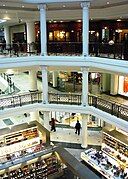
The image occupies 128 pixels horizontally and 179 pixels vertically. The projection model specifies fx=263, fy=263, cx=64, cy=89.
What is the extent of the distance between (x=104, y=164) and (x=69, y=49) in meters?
7.41

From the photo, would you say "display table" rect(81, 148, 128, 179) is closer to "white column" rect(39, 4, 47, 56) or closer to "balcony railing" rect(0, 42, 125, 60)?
"balcony railing" rect(0, 42, 125, 60)

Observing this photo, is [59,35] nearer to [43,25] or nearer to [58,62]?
[43,25]

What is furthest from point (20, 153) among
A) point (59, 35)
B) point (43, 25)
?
point (59, 35)

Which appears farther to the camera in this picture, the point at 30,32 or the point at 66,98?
the point at 30,32

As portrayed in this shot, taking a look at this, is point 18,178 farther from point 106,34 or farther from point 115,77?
point 106,34

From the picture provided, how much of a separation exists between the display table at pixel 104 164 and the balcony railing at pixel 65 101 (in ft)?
A: 8.48

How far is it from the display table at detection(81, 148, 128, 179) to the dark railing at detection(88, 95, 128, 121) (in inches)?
102

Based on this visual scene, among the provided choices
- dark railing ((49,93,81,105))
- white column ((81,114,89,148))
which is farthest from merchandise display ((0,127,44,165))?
white column ((81,114,89,148))

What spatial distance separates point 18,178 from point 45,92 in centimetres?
601

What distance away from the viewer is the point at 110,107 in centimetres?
1454

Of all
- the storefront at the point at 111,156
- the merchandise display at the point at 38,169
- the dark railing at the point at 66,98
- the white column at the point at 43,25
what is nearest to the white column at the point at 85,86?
the dark railing at the point at 66,98

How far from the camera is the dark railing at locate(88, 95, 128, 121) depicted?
13.3 m

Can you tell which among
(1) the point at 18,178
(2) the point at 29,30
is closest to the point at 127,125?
(1) the point at 18,178

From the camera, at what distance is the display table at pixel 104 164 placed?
1306 cm
